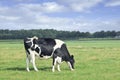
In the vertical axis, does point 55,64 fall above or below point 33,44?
below

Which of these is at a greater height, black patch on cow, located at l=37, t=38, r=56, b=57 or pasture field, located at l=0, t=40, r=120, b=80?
black patch on cow, located at l=37, t=38, r=56, b=57

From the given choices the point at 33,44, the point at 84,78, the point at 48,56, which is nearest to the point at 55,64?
the point at 48,56

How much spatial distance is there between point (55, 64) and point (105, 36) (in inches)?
6960

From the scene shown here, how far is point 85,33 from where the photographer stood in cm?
18862

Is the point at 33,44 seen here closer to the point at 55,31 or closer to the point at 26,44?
the point at 26,44

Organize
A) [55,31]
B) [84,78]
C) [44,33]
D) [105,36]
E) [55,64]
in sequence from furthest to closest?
[105,36], [55,31], [44,33], [55,64], [84,78]

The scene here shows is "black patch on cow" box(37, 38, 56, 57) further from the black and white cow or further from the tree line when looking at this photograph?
the tree line

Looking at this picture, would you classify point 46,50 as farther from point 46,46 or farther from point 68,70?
point 68,70

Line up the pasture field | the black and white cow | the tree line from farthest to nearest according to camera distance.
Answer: the tree line, the black and white cow, the pasture field

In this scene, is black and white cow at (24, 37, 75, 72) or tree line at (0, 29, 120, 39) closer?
black and white cow at (24, 37, 75, 72)

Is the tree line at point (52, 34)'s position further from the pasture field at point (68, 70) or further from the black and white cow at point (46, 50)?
the black and white cow at point (46, 50)

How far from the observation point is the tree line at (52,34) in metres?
162

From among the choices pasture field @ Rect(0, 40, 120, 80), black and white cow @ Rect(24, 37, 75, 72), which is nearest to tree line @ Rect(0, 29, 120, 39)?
pasture field @ Rect(0, 40, 120, 80)

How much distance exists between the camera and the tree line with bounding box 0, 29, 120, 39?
161512mm
